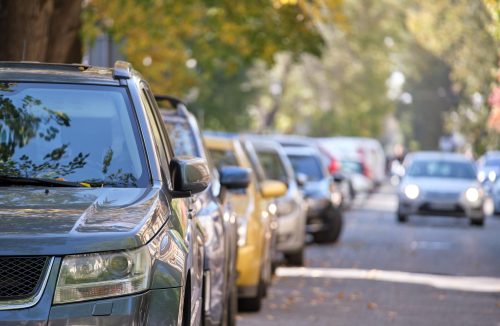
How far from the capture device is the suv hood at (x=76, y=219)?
19.1 feet

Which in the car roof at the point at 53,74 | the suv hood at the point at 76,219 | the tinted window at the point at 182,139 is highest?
the car roof at the point at 53,74

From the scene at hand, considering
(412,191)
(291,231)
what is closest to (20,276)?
(291,231)

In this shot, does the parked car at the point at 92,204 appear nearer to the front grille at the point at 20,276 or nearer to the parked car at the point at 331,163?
the front grille at the point at 20,276

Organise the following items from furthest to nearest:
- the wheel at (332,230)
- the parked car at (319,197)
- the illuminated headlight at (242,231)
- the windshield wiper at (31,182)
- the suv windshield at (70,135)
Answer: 1. the wheel at (332,230)
2. the parked car at (319,197)
3. the illuminated headlight at (242,231)
4. the suv windshield at (70,135)
5. the windshield wiper at (31,182)

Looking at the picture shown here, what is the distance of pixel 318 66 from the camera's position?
86.1 metres

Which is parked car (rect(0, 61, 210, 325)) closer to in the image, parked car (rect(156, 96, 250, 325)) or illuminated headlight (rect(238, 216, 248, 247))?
parked car (rect(156, 96, 250, 325))

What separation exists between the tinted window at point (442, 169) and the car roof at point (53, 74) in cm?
2497

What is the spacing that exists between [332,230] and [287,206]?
6.32m

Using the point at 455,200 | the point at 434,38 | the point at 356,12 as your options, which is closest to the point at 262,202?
the point at 455,200

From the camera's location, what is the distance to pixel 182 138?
452 inches

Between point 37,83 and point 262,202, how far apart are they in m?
7.48

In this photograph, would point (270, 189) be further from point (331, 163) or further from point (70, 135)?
point (331, 163)

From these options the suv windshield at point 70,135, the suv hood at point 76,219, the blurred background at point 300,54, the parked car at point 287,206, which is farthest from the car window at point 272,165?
the suv hood at point 76,219

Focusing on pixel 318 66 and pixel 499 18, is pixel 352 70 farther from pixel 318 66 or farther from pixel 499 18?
pixel 499 18
